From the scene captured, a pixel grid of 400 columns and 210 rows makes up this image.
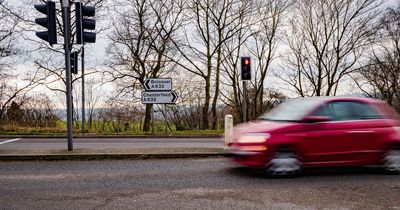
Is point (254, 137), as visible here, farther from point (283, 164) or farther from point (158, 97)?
point (158, 97)

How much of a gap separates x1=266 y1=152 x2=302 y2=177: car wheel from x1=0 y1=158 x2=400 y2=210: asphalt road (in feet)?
0.58

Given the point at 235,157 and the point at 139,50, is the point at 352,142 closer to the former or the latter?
the point at 235,157

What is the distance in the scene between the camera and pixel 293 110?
27.0ft

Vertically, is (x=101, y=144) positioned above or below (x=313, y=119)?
below

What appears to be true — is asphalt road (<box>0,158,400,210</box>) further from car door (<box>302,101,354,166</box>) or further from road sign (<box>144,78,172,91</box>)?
road sign (<box>144,78,172,91</box>)

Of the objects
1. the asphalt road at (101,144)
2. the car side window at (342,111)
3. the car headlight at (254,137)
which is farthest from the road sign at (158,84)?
the car side window at (342,111)

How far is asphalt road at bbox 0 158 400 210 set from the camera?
19.5 feet

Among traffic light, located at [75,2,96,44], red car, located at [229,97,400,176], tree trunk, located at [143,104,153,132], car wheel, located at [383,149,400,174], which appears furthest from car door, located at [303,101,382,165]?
tree trunk, located at [143,104,153,132]

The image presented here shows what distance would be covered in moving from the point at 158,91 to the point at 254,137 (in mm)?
10885

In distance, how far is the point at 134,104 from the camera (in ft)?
102

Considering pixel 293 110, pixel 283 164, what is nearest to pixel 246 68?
pixel 293 110

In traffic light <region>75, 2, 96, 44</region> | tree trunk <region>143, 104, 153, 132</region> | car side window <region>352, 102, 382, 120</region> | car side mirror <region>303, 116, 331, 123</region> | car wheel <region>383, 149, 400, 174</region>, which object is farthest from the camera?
tree trunk <region>143, 104, 153, 132</region>

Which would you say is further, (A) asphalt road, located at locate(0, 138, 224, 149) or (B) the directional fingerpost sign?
Result: (B) the directional fingerpost sign

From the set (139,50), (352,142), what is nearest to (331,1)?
(139,50)
